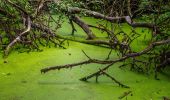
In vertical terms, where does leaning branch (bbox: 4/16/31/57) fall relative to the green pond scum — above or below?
above

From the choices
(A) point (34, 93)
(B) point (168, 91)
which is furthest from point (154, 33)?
(A) point (34, 93)

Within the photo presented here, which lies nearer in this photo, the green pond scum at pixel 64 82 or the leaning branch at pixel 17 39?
the green pond scum at pixel 64 82

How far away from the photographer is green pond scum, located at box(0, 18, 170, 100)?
2.93 metres

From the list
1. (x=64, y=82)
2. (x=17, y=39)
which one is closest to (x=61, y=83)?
(x=64, y=82)

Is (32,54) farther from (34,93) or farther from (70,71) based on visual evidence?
(34,93)

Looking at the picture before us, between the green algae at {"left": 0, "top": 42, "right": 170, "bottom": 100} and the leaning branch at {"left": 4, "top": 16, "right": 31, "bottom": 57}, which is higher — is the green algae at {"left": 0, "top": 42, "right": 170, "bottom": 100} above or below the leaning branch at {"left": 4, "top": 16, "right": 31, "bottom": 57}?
below

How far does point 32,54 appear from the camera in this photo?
388 centimetres

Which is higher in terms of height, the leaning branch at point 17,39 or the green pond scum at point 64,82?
the leaning branch at point 17,39

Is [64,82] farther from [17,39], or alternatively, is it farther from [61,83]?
[17,39]

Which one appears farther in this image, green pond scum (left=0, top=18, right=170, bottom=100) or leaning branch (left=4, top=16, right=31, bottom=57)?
leaning branch (left=4, top=16, right=31, bottom=57)

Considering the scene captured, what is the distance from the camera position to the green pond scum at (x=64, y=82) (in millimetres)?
2926

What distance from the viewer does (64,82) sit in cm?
319

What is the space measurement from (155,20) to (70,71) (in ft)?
3.18

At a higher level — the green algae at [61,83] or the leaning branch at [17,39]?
the leaning branch at [17,39]
